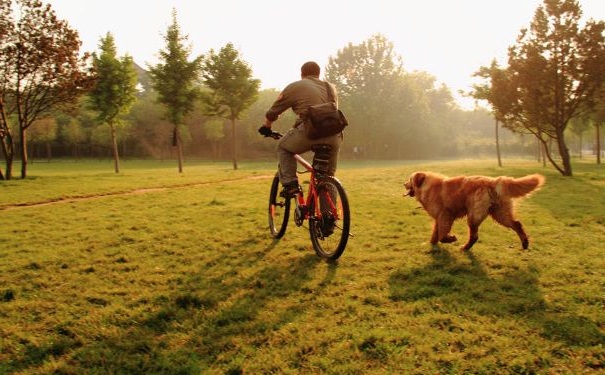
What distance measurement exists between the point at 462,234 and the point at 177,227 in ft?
18.3

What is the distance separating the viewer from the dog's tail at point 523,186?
17.0 feet

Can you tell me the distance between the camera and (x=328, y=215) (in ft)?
17.3

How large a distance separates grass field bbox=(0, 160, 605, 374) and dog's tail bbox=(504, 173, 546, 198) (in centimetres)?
90

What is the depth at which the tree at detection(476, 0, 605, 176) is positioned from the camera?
63.5 feet

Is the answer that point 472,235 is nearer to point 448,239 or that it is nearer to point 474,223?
point 474,223

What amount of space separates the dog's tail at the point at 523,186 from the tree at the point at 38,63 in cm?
2278

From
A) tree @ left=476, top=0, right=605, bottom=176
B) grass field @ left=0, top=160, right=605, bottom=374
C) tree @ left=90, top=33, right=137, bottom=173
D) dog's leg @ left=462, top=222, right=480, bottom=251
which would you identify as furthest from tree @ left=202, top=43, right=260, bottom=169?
dog's leg @ left=462, top=222, right=480, bottom=251

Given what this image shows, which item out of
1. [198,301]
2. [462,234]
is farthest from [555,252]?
[198,301]

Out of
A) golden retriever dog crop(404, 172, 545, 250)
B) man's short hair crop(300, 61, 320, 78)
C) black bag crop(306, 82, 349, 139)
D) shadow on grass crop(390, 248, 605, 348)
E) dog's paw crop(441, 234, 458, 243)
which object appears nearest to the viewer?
shadow on grass crop(390, 248, 605, 348)

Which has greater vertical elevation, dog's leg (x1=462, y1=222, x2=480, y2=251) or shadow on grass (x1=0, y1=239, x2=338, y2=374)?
dog's leg (x1=462, y1=222, x2=480, y2=251)

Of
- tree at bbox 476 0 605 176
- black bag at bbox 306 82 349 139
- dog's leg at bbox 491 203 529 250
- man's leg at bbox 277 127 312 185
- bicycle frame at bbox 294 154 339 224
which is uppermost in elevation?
tree at bbox 476 0 605 176

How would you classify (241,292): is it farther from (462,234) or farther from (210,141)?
(210,141)

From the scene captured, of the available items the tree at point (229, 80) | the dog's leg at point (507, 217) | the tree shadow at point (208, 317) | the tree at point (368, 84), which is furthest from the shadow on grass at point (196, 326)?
the tree at point (368, 84)

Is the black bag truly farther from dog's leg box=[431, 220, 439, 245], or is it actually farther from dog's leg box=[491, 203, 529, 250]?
dog's leg box=[491, 203, 529, 250]
